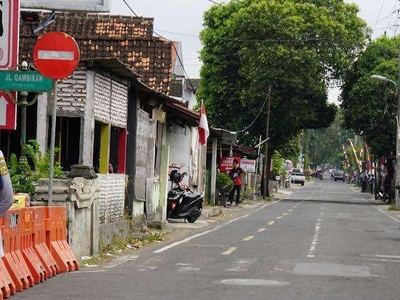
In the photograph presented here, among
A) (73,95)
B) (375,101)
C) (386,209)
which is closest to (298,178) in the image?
(375,101)

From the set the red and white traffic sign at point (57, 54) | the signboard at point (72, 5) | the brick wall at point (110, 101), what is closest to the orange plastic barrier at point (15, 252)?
the red and white traffic sign at point (57, 54)

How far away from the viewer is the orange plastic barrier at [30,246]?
1086cm

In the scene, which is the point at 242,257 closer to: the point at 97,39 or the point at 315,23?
the point at 97,39

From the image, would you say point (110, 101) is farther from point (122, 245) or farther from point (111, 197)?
point (122, 245)

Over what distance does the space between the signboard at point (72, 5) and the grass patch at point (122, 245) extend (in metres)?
4.19

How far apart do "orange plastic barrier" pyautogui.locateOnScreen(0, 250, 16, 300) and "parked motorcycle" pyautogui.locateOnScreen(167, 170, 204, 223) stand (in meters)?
15.6

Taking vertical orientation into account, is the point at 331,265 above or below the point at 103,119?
below

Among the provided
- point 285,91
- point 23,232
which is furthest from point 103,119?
point 285,91

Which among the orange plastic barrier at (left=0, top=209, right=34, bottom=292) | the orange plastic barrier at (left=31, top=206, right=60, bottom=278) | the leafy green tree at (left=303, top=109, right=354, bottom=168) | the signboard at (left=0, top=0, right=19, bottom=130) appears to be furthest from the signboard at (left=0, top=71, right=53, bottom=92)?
the leafy green tree at (left=303, top=109, right=354, bottom=168)

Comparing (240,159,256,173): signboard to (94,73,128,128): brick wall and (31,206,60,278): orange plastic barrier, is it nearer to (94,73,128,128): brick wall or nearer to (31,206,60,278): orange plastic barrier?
(94,73,128,128): brick wall

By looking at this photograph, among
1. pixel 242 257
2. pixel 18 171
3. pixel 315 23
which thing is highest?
pixel 315 23

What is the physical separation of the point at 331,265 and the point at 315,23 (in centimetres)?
4228

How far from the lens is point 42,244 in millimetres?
11781

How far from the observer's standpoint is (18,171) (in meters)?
14.1
